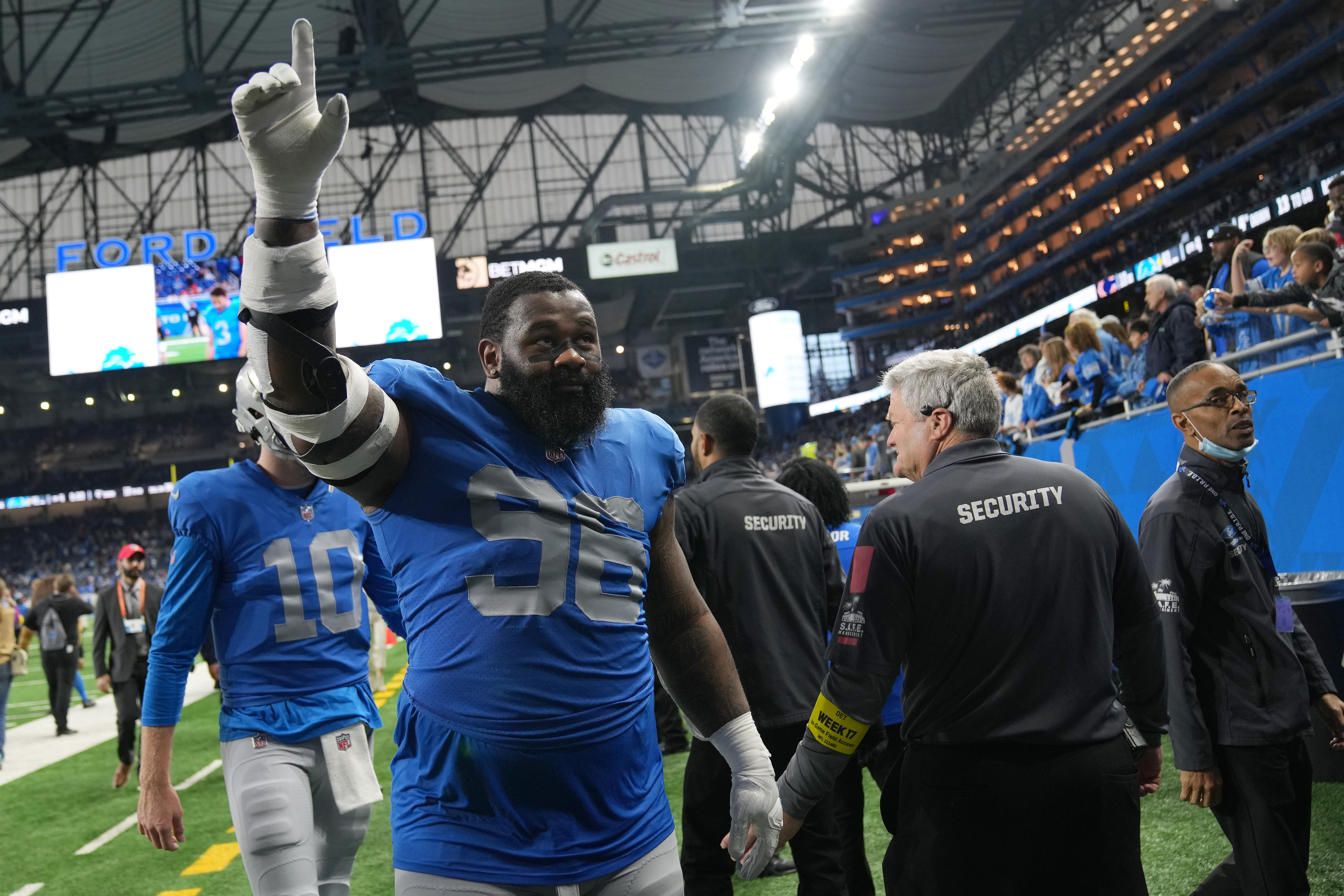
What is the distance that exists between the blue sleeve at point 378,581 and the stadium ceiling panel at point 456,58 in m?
16.5

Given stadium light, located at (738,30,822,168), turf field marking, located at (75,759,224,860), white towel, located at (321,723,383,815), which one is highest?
stadium light, located at (738,30,822,168)

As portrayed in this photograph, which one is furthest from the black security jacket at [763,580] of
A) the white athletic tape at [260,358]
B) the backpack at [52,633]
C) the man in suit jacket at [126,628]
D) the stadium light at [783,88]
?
the stadium light at [783,88]

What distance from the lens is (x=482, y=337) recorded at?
218cm

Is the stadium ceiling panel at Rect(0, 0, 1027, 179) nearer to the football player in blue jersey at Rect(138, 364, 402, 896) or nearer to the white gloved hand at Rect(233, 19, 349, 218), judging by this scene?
the football player in blue jersey at Rect(138, 364, 402, 896)

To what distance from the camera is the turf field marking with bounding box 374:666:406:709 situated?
1140cm

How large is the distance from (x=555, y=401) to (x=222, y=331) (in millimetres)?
27095

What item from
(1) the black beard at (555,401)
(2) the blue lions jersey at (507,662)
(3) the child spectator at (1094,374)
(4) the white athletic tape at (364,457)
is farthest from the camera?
(3) the child spectator at (1094,374)

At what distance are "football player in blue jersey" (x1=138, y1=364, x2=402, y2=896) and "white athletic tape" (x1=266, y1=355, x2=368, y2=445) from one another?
140 cm

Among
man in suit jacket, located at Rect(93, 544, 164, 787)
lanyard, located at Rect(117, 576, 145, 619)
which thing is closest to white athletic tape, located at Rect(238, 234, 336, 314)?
man in suit jacket, located at Rect(93, 544, 164, 787)

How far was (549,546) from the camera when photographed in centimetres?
198

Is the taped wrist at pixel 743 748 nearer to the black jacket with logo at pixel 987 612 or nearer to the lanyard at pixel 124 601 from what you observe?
the black jacket with logo at pixel 987 612

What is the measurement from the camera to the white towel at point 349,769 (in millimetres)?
3027

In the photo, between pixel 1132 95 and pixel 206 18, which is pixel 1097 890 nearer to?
pixel 206 18

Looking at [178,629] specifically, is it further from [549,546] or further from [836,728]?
[836,728]
